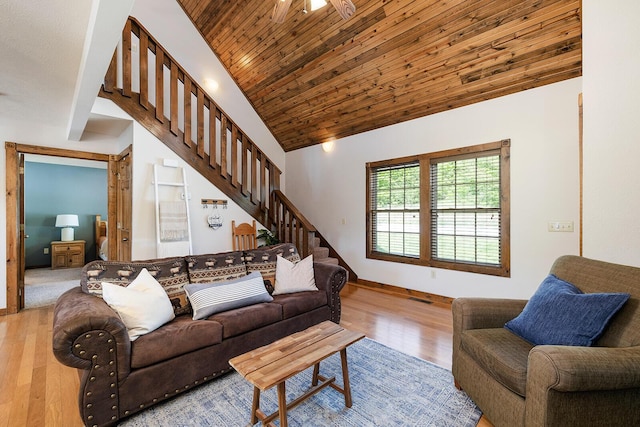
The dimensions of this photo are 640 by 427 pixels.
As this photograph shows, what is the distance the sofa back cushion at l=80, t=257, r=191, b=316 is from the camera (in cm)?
211

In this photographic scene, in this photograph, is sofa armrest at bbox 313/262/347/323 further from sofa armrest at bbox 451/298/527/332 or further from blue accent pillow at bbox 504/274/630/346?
blue accent pillow at bbox 504/274/630/346

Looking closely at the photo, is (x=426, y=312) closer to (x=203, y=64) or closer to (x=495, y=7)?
(x=495, y=7)

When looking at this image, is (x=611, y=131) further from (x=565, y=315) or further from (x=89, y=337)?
(x=89, y=337)

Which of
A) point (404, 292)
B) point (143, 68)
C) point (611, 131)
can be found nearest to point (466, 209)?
point (404, 292)

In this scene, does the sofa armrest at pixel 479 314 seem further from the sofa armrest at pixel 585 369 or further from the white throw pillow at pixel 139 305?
the white throw pillow at pixel 139 305

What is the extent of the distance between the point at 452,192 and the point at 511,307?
7.33 feet

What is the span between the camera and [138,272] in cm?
227

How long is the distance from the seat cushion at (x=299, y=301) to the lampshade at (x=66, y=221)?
6468 millimetres

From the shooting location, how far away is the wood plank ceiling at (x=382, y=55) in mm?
2844

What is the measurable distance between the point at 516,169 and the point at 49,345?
5197 millimetres

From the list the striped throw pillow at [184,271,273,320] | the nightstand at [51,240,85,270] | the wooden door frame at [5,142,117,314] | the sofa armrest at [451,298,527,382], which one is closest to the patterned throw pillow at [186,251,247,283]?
the striped throw pillow at [184,271,273,320]

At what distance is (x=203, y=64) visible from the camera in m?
5.28

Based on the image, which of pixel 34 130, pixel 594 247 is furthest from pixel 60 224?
pixel 594 247

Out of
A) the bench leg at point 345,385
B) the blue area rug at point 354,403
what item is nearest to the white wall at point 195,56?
the blue area rug at point 354,403
